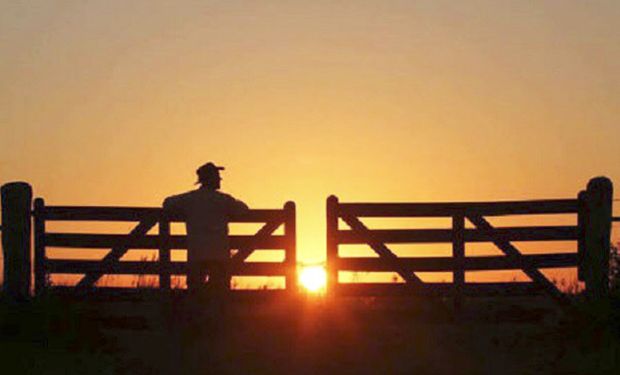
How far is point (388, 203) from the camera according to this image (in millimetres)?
18047

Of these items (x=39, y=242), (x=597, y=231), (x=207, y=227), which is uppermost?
(x=39, y=242)

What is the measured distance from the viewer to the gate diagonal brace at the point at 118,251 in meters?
18.5

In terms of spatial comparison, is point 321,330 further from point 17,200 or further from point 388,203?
point 17,200

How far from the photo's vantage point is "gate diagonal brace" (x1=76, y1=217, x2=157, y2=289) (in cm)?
1845

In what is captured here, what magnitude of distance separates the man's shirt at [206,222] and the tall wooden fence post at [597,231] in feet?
19.4

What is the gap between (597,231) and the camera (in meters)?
18.4

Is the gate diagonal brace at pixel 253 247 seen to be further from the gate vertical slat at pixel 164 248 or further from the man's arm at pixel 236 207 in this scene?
the man's arm at pixel 236 207

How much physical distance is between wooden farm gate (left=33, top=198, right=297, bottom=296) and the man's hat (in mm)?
1683

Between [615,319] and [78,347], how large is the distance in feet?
23.3

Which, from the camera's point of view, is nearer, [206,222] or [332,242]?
[206,222]

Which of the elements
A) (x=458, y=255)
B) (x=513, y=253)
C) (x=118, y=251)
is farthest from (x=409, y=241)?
(x=118, y=251)

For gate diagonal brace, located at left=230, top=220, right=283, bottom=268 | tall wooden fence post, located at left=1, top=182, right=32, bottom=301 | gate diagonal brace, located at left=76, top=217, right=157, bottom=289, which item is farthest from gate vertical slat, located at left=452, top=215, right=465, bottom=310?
tall wooden fence post, located at left=1, top=182, right=32, bottom=301

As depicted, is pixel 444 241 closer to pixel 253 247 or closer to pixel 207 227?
pixel 253 247

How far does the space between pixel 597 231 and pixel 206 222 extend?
6.43 m
